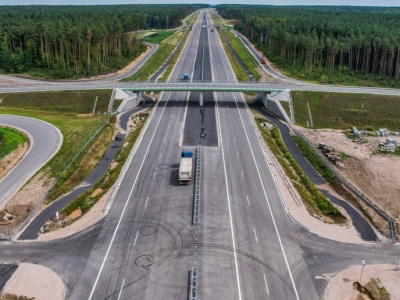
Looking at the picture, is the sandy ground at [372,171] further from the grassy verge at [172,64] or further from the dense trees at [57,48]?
the dense trees at [57,48]

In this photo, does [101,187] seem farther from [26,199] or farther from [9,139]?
[9,139]

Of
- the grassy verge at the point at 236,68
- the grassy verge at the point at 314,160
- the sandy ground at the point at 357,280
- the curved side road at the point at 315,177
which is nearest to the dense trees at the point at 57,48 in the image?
the grassy verge at the point at 236,68

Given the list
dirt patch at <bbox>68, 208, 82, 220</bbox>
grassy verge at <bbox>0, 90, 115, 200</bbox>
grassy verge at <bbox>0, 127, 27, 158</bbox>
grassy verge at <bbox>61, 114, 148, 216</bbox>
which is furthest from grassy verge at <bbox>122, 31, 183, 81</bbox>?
dirt patch at <bbox>68, 208, 82, 220</bbox>

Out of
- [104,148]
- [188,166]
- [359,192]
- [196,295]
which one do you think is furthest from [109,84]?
[196,295]

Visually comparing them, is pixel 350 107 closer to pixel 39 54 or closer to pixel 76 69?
Answer: pixel 76 69

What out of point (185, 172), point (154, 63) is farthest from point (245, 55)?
point (185, 172)
